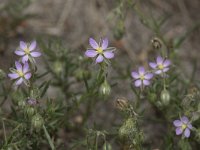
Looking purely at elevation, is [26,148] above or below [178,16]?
below

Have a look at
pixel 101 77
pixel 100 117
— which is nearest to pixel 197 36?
pixel 100 117

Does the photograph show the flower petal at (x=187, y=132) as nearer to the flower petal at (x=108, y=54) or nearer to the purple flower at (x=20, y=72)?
the flower petal at (x=108, y=54)

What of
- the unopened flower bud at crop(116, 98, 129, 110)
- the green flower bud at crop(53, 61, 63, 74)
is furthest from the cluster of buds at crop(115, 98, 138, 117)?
the green flower bud at crop(53, 61, 63, 74)

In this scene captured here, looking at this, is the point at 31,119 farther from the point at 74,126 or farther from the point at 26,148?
the point at 74,126

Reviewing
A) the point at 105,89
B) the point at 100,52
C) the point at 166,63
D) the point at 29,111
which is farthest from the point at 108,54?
the point at 29,111

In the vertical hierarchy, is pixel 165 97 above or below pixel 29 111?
above

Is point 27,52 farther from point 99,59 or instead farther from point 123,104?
point 123,104
